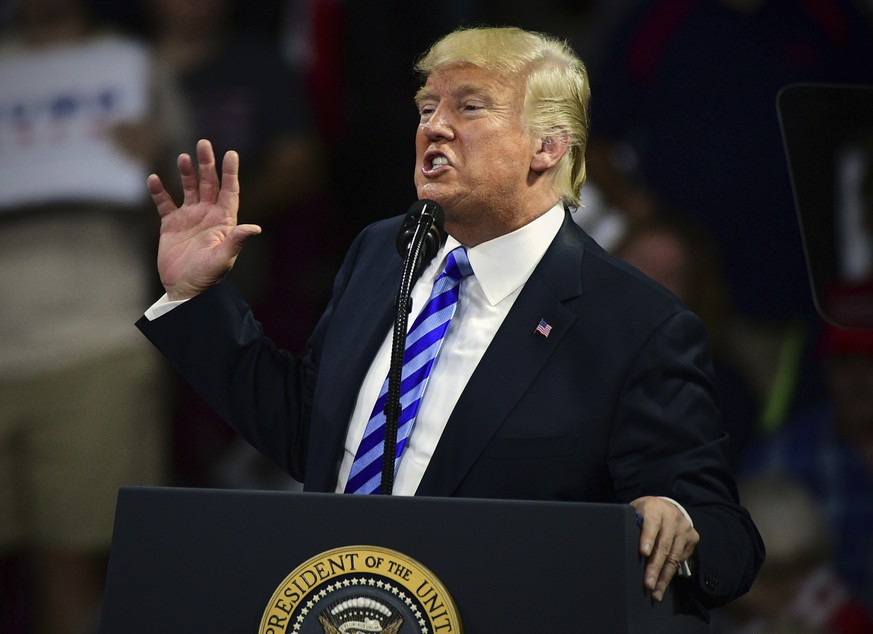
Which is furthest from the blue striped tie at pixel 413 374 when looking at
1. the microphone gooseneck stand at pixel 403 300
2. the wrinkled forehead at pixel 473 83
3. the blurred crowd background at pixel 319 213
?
the blurred crowd background at pixel 319 213

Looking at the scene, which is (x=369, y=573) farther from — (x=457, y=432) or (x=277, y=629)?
(x=457, y=432)

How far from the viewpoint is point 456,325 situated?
71.2 inches

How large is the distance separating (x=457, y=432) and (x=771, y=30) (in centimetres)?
251

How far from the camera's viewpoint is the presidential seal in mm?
1274

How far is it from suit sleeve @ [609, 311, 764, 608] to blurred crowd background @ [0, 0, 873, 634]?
2.02 metres

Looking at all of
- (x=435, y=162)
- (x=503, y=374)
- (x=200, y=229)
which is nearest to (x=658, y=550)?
(x=503, y=374)

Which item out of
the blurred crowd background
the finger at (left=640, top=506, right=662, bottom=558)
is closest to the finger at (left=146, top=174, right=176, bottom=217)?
the finger at (left=640, top=506, right=662, bottom=558)

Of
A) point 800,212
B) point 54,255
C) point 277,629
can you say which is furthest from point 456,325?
point 54,255

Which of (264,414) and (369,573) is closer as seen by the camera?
(369,573)

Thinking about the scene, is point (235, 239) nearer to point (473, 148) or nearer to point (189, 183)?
point (189, 183)

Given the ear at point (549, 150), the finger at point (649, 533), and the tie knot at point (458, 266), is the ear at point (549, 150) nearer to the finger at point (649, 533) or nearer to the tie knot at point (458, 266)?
the tie knot at point (458, 266)

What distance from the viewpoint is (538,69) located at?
1896 millimetres

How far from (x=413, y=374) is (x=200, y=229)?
373 millimetres

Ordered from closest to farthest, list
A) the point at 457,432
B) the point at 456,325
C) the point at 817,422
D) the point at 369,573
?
the point at 369,573, the point at 457,432, the point at 456,325, the point at 817,422
